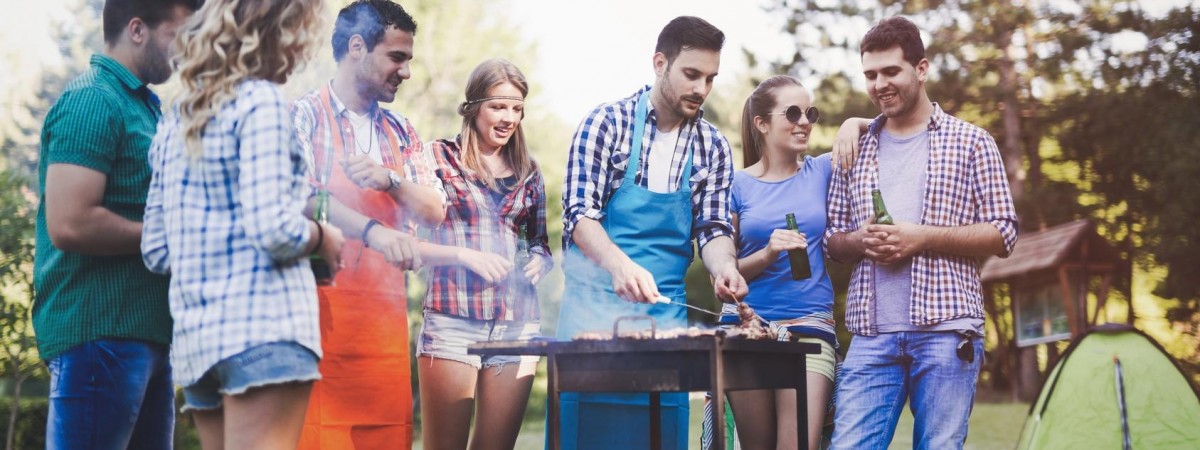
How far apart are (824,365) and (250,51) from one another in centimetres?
272

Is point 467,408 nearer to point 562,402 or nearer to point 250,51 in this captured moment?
point 562,402

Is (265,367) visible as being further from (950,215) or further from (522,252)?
(950,215)

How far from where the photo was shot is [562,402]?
390cm

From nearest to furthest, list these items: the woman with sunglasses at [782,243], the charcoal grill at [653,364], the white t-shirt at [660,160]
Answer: the charcoal grill at [653,364], the white t-shirt at [660,160], the woman with sunglasses at [782,243]

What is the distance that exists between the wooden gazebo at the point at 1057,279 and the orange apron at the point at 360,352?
12608 millimetres

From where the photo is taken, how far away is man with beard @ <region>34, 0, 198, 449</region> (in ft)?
9.03

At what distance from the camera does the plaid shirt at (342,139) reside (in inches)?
143

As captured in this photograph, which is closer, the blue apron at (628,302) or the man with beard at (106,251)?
the man with beard at (106,251)

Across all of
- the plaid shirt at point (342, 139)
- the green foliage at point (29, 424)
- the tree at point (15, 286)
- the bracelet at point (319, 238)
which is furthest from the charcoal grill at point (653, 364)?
the green foliage at point (29, 424)

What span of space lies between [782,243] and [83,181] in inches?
100

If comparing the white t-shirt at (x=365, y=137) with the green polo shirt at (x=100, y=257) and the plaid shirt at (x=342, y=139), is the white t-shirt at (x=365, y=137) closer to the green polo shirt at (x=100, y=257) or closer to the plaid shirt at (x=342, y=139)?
the plaid shirt at (x=342, y=139)

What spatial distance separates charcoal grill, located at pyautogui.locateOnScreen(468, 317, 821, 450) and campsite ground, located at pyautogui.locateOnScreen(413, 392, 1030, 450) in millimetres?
6028

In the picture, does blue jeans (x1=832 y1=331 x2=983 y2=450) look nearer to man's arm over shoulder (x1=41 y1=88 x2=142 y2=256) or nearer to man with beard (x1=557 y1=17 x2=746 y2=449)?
man with beard (x1=557 y1=17 x2=746 y2=449)

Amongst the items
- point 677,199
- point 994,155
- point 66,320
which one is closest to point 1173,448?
point 994,155
